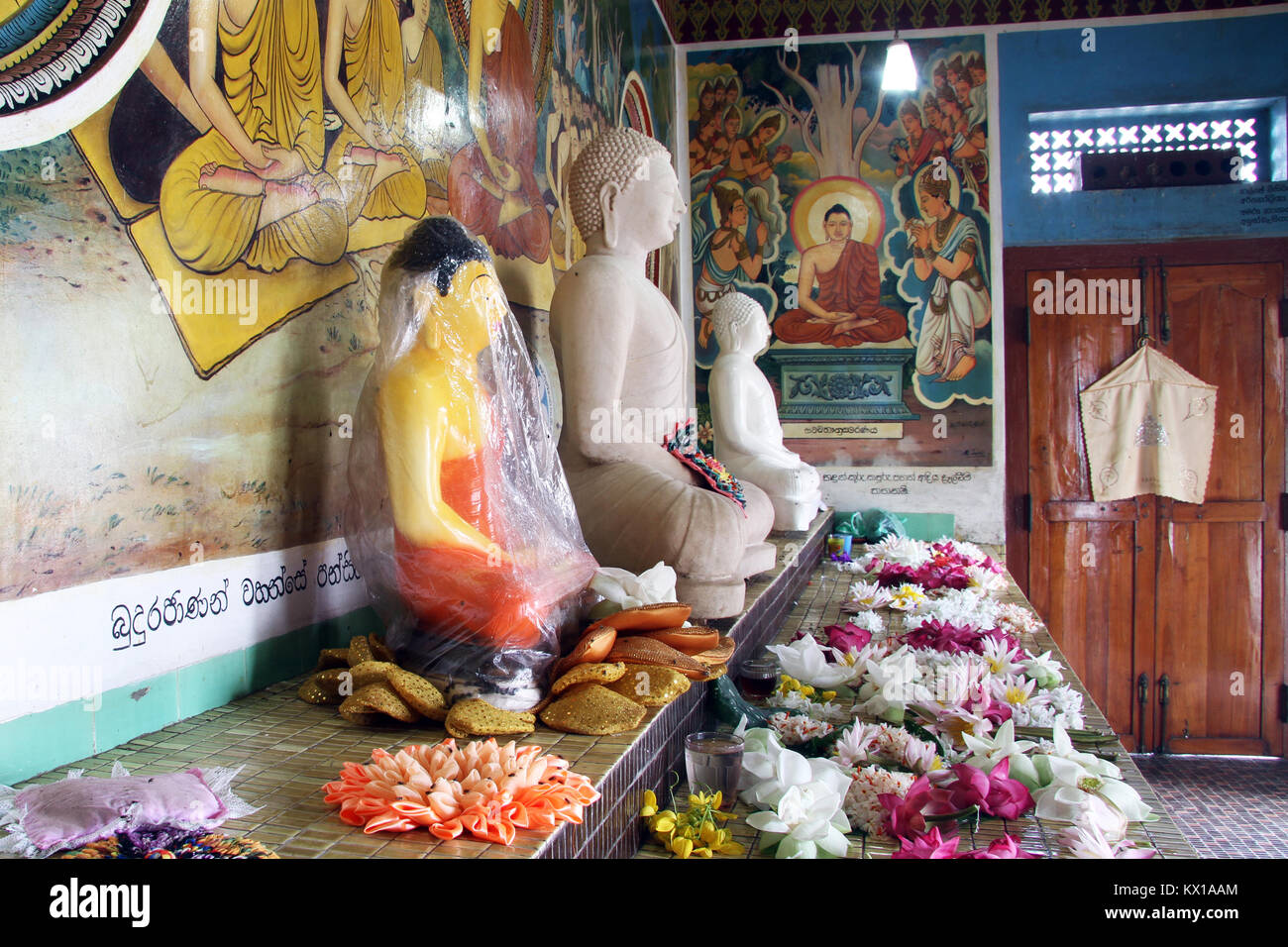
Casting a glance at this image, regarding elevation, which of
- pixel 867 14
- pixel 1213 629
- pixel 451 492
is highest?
pixel 867 14

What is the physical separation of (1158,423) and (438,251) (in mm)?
5220

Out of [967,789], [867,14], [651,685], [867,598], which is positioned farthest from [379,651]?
[867,14]

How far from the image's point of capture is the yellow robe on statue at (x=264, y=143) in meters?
1.71

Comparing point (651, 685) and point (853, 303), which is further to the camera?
point (853, 303)

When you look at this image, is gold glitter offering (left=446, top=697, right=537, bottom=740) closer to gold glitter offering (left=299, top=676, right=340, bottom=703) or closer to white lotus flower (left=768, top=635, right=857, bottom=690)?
gold glitter offering (left=299, top=676, right=340, bottom=703)

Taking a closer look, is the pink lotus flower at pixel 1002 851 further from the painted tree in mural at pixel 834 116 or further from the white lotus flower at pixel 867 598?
the painted tree in mural at pixel 834 116

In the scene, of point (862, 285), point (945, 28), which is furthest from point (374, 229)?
point (945, 28)

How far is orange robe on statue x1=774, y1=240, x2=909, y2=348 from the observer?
607 centimetres

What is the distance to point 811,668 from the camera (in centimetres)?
255

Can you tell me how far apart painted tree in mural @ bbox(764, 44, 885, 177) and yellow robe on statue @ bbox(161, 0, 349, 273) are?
4.55m

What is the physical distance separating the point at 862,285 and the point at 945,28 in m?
1.59

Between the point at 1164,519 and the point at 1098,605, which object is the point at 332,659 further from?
the point at 1164,519

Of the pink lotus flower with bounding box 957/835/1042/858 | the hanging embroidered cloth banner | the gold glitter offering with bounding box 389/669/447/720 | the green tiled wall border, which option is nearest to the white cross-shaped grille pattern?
the hanging embroidered cloth banner

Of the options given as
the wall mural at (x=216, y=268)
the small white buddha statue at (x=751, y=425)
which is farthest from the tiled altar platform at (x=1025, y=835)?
the small white buddha statue at (x=751, y=425)
